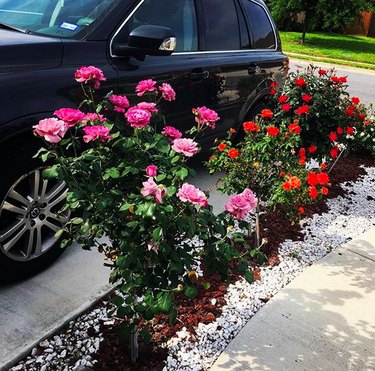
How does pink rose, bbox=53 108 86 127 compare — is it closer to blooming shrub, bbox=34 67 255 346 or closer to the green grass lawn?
blooming shrub, bbox=34 67 255 346

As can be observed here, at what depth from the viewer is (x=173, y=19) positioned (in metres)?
3.44

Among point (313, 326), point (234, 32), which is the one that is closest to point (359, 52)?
point (234, 32)

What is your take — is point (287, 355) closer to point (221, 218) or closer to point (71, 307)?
point (221, 218)

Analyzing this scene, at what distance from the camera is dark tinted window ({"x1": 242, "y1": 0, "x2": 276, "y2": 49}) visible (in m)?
4.57

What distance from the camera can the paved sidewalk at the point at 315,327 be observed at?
7.34 ft

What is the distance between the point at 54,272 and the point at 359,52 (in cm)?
2213

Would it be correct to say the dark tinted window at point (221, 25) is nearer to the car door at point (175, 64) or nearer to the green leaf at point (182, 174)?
the car door at point (175, 64)

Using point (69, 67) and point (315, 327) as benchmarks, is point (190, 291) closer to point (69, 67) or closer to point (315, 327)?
point (315, 327)

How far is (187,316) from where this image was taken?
8.07 ft

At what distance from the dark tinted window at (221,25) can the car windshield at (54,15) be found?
1.15 meters

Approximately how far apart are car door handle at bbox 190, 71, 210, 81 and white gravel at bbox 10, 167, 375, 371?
1.50 m

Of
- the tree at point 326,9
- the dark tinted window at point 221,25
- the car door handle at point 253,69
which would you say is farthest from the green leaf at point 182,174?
the tree at point 326,9

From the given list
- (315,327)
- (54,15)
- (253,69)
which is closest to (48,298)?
(315,327)

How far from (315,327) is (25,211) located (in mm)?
1769
